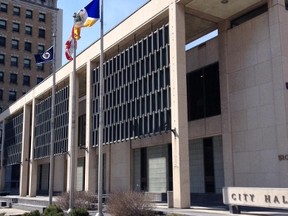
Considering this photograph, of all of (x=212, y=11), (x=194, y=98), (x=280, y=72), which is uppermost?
(x=212, y=11)

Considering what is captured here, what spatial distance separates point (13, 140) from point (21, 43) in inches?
1180

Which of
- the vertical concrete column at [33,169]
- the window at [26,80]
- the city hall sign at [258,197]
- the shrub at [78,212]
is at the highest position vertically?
the window at [26,80]

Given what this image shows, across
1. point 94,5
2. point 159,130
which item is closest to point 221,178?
point 159,130

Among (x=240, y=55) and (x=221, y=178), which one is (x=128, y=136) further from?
(x=240, y=55)

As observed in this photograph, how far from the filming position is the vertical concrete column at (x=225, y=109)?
2759 cm

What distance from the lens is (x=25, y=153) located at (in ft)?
181

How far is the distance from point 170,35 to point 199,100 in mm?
6639

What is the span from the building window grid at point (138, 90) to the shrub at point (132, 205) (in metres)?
6.87

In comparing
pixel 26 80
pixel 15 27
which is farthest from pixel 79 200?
pixel 15 27

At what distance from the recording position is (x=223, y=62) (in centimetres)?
2892

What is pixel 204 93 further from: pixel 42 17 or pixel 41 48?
pixel 42 17

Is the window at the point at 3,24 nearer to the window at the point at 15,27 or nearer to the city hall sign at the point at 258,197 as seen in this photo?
the window at the point at 15,27

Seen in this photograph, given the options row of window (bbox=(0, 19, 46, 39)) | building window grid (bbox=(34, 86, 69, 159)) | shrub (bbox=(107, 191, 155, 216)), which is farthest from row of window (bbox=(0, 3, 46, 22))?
shrub (bbox=(107, 191, 155, 216))

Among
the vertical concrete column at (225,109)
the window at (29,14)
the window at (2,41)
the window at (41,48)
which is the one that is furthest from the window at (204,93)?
the window at (29,14)
